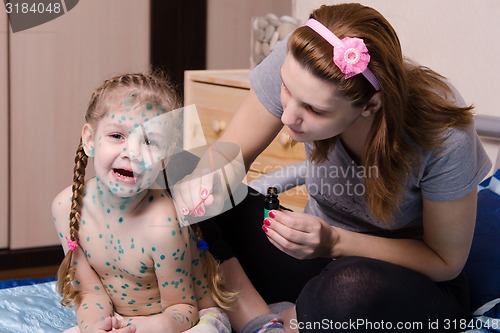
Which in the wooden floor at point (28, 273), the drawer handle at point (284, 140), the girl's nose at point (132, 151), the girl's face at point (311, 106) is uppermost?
the girl's face at point (311, 106)

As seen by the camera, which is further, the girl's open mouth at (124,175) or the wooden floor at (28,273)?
the wooden floor at (28,273)

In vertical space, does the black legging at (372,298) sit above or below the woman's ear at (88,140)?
below

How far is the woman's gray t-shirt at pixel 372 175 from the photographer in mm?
1495

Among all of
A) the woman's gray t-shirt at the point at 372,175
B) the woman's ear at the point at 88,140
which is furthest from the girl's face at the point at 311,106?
the woman's ear at the point at 88,140

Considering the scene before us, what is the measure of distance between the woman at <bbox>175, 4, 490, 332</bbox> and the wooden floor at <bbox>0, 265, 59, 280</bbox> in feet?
4.99

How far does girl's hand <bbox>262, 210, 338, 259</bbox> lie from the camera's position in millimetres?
1431

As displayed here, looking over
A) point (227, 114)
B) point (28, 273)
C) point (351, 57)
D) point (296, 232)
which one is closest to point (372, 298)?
point (296, 232)

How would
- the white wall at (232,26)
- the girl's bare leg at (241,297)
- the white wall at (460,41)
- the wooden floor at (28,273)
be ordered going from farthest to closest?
the white wall at (232,26), the wooden floor at (28,273), the white wall at (460,41), the girl's bare leg at (241,297)

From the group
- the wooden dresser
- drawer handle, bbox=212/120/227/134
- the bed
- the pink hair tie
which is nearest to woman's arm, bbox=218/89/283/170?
the pink hair tie

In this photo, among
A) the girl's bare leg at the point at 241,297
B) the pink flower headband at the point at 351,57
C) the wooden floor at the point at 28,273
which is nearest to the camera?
the pink flower headband at the point at 351,57

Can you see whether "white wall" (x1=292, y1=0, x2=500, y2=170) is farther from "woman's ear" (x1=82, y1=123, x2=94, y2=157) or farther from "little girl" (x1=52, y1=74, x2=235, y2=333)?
"woman's ear" (x1=82, y1=123, x2=94, y2=157)

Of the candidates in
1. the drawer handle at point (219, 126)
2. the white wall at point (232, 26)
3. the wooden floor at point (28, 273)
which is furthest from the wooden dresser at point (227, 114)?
the wooden floor at point (28, 273)

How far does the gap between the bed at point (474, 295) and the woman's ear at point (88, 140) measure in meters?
0.42

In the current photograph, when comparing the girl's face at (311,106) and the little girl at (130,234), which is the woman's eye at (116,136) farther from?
the girl's face at (311,106)
